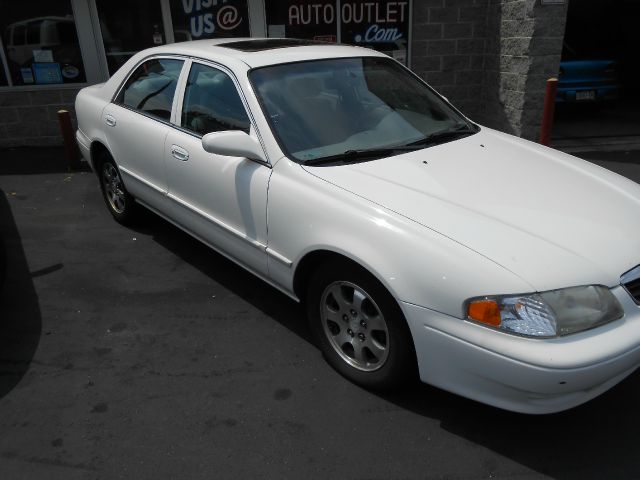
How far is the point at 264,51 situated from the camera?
3.71 m

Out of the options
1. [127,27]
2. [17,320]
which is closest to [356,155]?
[17,320]

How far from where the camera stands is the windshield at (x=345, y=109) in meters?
3.21

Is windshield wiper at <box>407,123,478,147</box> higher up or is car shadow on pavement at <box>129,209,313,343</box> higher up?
windshield wiper at <box>407,123,478,147</box>

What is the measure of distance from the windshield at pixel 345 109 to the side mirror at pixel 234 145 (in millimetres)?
155

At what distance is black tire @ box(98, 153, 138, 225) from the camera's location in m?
4.99

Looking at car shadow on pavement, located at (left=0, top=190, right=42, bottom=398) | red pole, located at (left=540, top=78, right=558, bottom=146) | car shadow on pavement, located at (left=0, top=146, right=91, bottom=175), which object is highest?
red pole, located at (left=540, top=78, right=558, bottom=146)

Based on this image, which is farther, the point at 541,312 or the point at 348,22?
the point at 348,22

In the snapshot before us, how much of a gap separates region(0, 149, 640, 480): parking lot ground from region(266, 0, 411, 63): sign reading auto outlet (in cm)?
538

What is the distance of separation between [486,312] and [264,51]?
2378mm

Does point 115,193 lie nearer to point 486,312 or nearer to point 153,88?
point 153,88

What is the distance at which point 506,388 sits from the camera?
231 cm

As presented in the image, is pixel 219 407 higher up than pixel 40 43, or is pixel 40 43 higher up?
pixel 40 43

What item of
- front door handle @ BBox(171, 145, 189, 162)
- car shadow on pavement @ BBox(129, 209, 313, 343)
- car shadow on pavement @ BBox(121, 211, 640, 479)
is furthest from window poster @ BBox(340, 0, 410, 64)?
car shadow on pavement @ BBox(121, 211, 640, 479)

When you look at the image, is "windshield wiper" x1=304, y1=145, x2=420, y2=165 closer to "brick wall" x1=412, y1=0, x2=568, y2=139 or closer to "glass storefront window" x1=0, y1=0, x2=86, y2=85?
"brick wall" x1=412, y1=0, x2=568, y2=139
